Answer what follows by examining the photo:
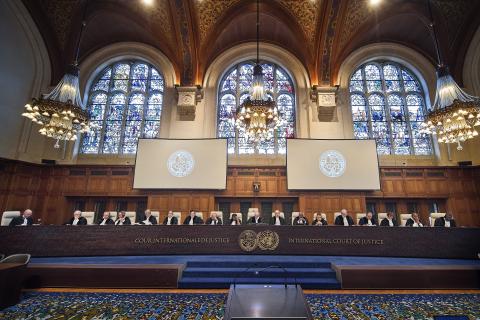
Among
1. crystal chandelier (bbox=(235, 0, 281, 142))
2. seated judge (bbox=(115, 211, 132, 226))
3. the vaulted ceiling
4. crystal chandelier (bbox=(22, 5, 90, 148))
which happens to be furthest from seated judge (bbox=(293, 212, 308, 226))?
crystal chandelier (bbox=(22, 5, 90, 148))

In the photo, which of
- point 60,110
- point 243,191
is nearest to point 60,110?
point 60,110

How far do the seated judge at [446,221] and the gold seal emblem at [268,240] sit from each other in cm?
506

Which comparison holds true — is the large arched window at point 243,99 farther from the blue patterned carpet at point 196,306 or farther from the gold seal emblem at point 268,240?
the blue patterned carpet at point 196,306

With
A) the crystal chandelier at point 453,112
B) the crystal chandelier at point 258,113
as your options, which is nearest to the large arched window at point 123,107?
the crystal chandelier at point 258,113

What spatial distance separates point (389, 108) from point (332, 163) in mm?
3786

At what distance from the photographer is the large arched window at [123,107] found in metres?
9.63

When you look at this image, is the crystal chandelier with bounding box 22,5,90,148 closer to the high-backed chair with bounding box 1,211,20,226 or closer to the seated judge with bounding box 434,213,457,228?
the high-backed chair with bounding box 1,211,20,226

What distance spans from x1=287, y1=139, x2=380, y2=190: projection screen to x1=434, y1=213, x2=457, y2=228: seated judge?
2.00 meters

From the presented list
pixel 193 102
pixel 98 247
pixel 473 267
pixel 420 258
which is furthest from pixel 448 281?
pixel 193 102

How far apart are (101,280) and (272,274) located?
3086 millimetres

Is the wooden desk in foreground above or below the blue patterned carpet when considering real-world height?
above

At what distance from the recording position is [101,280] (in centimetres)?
411

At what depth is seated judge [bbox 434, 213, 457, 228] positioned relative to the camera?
643 cm

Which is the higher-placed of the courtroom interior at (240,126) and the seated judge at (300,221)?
the courtroom interior at (240,126)
